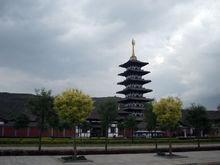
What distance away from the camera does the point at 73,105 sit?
2875 centimetres

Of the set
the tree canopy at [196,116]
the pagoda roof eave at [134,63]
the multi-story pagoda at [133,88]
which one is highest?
the pagoda roof eave at [134,63]

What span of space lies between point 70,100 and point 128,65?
6006 centimetres

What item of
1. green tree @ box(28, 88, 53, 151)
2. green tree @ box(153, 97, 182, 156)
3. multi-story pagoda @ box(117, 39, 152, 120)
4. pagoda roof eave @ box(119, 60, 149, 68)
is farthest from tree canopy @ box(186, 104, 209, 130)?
pagoda roof eave @ box(119, 60, 149, 68)

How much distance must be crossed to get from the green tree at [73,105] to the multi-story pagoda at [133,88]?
53952mm

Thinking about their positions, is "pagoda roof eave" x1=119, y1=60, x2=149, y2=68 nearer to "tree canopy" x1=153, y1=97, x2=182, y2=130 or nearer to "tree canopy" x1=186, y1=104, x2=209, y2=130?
"tree canopy" x1=186, y1=104, x2=209, y2=130

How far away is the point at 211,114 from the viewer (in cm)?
9394

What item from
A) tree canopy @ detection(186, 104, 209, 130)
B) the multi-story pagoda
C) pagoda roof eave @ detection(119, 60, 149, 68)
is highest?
pagoda roof eave @ detection(119, 60, 149, 68)

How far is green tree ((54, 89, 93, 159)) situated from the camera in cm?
2867

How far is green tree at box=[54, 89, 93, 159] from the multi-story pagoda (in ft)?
177

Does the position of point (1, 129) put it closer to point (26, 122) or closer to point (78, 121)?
point (26, 122)

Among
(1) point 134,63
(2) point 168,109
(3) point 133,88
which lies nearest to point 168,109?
(2) point 168,109

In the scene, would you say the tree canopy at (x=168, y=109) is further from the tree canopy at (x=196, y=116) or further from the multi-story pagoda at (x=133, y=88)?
the multi-story pagoda at (x=133, y=88)

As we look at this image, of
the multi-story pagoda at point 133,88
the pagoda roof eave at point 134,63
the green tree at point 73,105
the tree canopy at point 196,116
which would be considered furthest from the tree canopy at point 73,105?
the pagoda roof eave at point 134,63

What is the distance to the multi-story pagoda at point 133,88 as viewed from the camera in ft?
273
